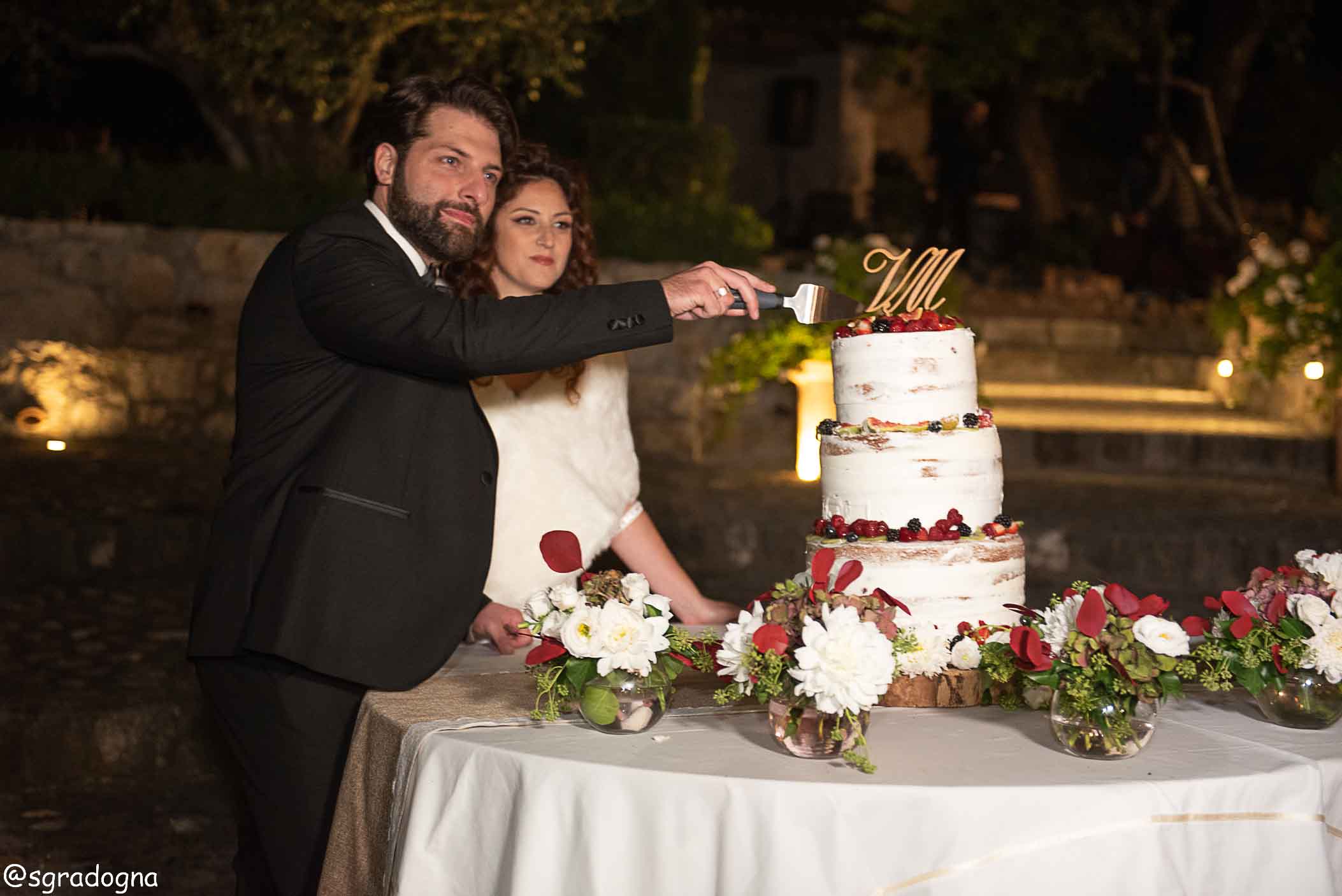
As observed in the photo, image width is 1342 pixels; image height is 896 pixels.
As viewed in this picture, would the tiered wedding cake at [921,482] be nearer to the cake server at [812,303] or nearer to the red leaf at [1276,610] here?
the cake server at [812,303]

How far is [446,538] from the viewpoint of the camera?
2.77 metres

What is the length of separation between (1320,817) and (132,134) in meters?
13.8

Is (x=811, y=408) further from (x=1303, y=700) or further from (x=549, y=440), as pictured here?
(x=1303, y=700)

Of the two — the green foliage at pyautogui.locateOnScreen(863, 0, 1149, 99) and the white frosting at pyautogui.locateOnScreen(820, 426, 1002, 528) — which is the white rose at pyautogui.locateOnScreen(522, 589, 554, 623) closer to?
the white frosting at pyautogui.locateOnScreen(820, 426, 1002, 528)

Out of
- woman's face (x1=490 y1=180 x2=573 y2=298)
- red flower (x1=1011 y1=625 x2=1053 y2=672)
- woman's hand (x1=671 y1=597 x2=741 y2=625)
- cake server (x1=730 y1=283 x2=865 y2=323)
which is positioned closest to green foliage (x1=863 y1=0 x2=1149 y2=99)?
woman's face (x1=490 y1=180 x2=573 y2=298)

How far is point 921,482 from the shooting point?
2590 mm

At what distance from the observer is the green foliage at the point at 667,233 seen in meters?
10.9

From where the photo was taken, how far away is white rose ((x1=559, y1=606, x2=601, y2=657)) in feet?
7.36

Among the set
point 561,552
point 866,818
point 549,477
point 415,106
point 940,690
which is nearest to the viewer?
point 866,818

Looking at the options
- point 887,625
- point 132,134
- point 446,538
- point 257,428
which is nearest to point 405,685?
point 446,538

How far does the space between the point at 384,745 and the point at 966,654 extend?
3.51 ft

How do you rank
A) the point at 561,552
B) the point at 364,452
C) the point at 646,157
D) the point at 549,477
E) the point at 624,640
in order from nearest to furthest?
the point at 624,640, the point at 561,552, the point at 364,452, the point at 549,477, the point at 646,157

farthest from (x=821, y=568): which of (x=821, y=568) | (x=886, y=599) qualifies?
(x=886, y=599)

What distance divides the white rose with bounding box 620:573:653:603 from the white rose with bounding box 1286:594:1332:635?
1.12m
